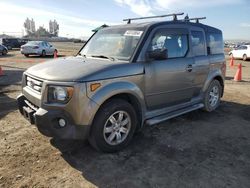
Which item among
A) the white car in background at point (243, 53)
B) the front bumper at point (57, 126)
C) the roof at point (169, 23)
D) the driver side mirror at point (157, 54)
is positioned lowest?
the front bumper at point (57, 126)

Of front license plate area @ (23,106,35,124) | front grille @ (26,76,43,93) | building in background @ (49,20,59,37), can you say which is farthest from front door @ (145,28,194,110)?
building in background @ (49,20,59,37)

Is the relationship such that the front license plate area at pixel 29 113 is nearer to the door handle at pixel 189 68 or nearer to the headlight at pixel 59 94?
the headlight at pixel 59 94

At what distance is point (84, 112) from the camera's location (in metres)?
3.70

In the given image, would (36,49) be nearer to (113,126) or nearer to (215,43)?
(215,43)

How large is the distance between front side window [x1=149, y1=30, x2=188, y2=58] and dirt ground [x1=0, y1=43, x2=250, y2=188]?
147 cm

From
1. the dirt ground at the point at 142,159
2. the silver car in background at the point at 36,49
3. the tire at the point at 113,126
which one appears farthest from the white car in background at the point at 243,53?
the tire at the point at 113,126

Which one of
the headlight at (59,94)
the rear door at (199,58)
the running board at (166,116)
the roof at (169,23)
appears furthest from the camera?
the rear door at (199,58)

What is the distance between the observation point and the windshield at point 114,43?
15.2 feet

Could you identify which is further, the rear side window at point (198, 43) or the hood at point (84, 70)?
the rear side window at point (198, 43)

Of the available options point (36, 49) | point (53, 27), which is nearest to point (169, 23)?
point (36, 49)

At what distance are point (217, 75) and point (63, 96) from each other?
409cm

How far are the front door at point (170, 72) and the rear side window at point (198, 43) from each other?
0.81 feet

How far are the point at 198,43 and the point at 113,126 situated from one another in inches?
112

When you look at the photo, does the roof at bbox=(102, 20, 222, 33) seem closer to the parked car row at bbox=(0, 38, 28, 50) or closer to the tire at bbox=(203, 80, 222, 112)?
the tire at bbox=(203, 80, 222, 112)
